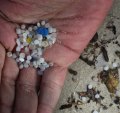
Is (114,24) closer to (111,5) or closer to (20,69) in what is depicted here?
(111,5)

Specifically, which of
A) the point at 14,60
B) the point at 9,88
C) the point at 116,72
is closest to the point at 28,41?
the point at 14,60

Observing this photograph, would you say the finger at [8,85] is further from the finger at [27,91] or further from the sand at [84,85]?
the sand at [84,85]

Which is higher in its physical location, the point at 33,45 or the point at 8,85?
the point at 33,45

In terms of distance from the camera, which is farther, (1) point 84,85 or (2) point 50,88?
(1) point 84,85

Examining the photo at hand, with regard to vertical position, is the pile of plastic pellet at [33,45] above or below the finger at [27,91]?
above

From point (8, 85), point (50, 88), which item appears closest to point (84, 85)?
point (50, 88)

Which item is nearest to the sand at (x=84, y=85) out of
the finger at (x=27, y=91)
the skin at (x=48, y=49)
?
the skin at (x=48, y=49)

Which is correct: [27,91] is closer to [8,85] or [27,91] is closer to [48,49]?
[8,85]

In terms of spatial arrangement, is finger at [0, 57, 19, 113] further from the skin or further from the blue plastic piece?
the blue plastic piece
